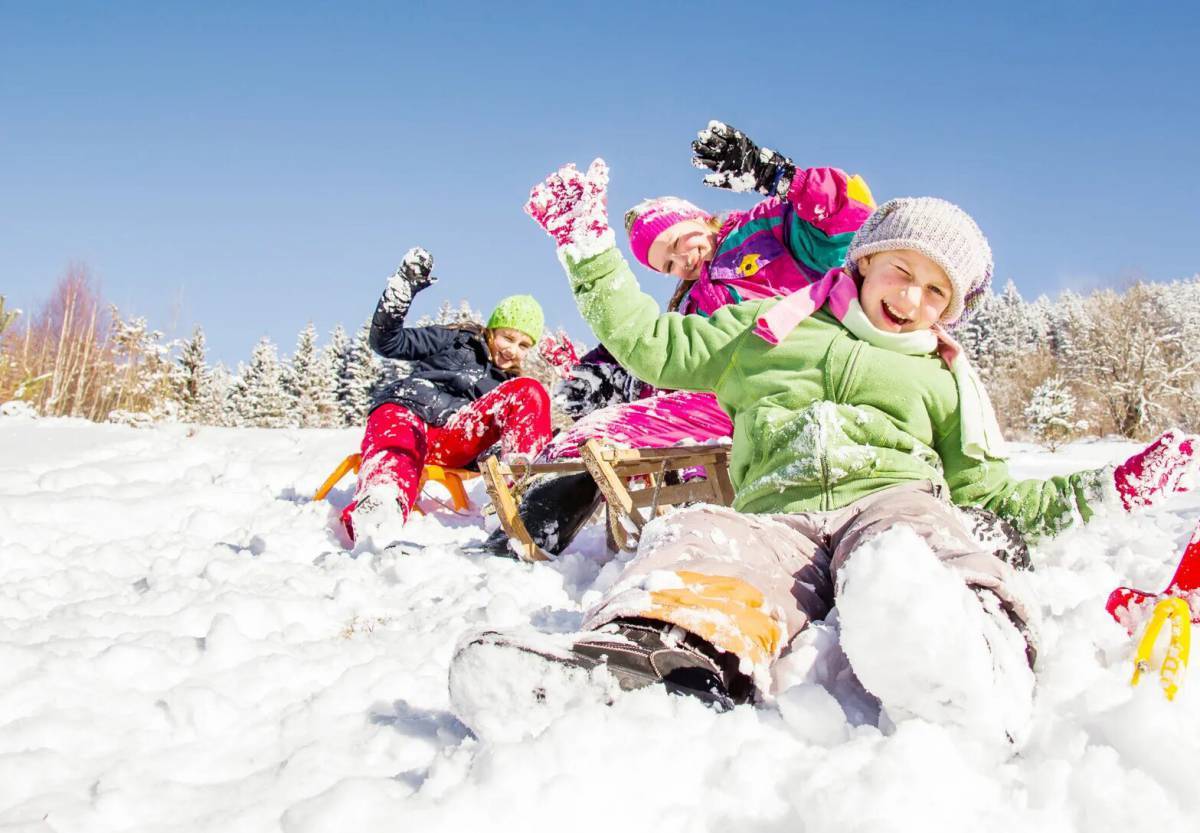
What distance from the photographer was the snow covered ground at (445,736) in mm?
925

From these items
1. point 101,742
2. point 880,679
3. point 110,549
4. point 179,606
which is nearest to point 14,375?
point 110,549

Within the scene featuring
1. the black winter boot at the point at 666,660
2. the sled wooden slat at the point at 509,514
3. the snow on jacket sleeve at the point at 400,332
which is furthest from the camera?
the snow on jacket sleeve at the point at 400,332

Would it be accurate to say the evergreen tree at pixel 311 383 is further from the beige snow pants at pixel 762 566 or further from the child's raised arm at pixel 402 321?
the beige snow pants at pixel 762 566

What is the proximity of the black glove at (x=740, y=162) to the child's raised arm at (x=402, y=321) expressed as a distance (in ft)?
5.11

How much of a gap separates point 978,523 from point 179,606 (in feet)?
6.69

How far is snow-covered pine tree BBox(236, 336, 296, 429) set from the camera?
1341 inches

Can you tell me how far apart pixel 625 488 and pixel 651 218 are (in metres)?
1.12

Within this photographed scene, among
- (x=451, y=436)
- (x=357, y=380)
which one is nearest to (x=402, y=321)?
(x=451, y=436)

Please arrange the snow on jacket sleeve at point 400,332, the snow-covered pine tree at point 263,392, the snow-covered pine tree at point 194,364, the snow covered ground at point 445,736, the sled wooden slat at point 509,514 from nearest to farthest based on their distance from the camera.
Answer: the snow covered ground at point 445,736 < the sled wooden slat at point 509,514 < the snow on jacket sleeve at point 400,332 < the snow-covered pine tree at point 194,364 < the snow-covered pine tree at point 263,392

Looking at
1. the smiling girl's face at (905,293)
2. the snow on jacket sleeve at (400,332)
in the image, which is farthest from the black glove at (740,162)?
the snow on jacket sleeve at (400,332)

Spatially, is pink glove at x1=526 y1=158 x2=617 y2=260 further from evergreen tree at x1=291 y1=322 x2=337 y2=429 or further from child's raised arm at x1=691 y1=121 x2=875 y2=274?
evergreen tree at x1=291 y1=322 x2=337 y2=429

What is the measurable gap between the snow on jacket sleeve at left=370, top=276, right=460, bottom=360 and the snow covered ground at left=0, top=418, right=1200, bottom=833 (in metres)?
1.91

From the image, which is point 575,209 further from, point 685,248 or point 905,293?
point 685,248

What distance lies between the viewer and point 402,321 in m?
4.19
